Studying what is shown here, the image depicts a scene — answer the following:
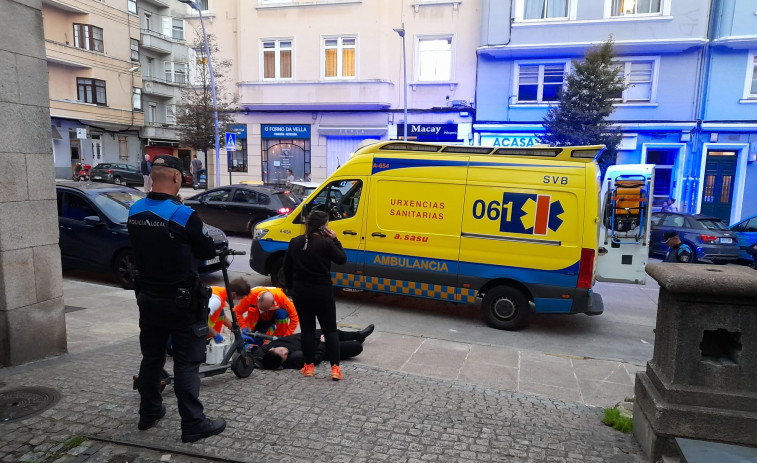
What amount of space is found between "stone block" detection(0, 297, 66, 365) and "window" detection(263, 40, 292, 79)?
66.8 feet

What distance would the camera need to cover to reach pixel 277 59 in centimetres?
2339

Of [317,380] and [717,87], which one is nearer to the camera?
[317,380]

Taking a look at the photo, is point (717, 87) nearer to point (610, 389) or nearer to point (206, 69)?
point (610, 389)

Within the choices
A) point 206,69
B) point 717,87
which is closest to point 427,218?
point 717,87

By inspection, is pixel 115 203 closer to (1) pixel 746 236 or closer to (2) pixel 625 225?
(2) pixel 625 225

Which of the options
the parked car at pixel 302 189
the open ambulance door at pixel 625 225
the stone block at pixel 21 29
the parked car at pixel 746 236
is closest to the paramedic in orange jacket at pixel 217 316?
the stone block at pixel 21 29

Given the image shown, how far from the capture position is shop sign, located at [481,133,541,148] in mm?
20234

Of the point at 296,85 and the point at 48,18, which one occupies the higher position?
the point at 48,18

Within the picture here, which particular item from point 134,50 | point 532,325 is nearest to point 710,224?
point 532,325

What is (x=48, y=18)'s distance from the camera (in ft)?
108

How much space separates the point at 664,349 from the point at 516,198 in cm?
386

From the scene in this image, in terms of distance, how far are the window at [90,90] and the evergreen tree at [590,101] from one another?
3376 centimetres

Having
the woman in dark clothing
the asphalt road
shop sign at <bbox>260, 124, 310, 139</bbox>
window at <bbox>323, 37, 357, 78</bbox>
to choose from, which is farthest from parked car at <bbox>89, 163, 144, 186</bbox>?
the woman in dark clothing

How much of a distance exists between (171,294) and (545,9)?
20615mm
